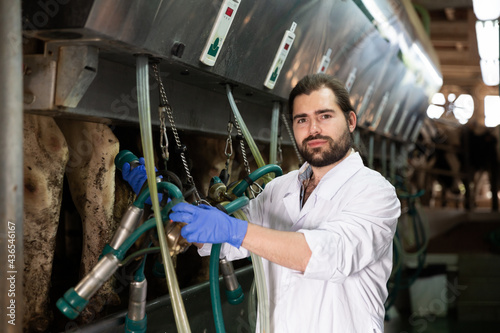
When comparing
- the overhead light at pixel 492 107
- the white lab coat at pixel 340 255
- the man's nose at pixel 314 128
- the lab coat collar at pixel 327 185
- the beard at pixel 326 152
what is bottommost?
the white lab coat at pixel 340 255

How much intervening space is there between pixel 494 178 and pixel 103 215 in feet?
22.2

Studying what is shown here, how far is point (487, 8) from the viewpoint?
3756 millimetres

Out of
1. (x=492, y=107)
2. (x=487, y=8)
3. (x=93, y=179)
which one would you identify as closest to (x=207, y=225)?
(x=93, y=179)

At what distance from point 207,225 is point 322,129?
49 centimetres

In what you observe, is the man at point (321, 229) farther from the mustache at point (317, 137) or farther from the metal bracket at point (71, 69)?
the metal bracket at point (71, 69)

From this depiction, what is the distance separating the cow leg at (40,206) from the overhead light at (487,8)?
3.14 meters

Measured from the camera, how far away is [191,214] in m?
1.18

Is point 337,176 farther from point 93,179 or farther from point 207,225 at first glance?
point 93,179

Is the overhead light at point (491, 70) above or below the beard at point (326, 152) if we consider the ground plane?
above

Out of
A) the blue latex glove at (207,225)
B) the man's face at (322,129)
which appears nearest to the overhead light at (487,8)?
the man's face at (322,129)

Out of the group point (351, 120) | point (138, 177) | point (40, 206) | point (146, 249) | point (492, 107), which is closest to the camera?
point (146, 249)

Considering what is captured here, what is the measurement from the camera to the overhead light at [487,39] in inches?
176

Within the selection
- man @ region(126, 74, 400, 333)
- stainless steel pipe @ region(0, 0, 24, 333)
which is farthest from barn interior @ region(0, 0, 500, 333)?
man @ region(126, 74, 400, 333)

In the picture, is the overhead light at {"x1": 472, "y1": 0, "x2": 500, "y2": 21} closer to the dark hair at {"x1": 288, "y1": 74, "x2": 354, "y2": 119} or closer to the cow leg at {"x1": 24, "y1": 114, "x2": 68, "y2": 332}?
the dark hair at {"x1": 288, "y1": 74, "x2": 354, "y2": 119}
